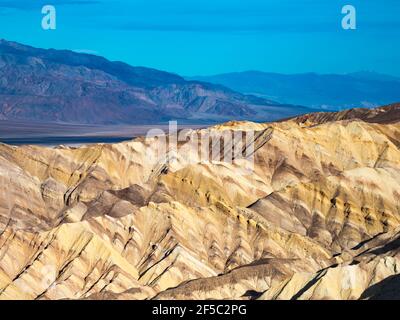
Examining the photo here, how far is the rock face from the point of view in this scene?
3514 inches

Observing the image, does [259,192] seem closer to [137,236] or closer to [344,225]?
[344,225]

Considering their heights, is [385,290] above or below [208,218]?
below

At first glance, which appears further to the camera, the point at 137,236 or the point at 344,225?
the point at 344,225

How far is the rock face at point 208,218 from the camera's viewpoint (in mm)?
89250

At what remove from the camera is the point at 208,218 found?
4345 inches

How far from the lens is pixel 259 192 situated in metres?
131

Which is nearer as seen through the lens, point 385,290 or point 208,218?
point 385,290

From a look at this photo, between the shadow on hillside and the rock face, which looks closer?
the shadow on hillside

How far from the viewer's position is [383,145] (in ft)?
474

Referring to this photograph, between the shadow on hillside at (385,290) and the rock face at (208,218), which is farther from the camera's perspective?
the rock face at (208,218)
